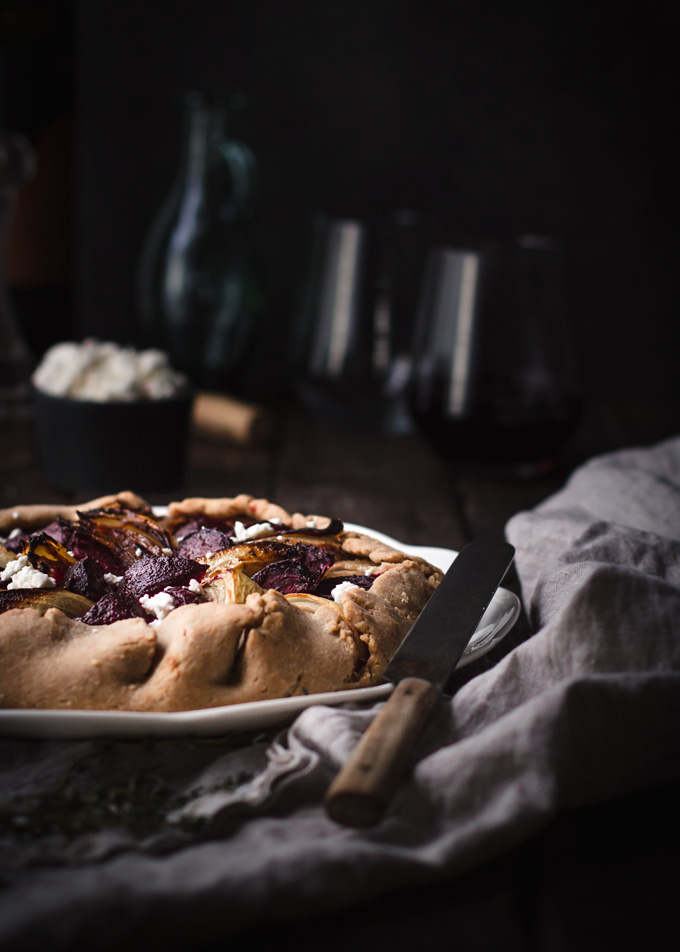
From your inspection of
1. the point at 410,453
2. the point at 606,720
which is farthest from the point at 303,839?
the point at 410,453

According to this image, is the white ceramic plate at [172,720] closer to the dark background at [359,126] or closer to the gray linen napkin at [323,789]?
the gray linen napkin at [323,789]

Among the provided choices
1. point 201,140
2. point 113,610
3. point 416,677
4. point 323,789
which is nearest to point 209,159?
point 201,140

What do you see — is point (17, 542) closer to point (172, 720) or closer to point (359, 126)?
point (172, 720)

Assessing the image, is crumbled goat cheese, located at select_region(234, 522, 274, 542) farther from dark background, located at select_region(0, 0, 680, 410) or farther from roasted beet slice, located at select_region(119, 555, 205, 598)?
dark background, located at select_region(0, 0, 680, 410)

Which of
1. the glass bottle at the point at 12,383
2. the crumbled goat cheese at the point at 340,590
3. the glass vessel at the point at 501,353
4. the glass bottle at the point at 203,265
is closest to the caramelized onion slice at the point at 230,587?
the crumbled goat cheese at the point at 340,590

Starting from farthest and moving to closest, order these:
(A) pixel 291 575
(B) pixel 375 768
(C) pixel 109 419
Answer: (C) pixel 109 419
(A) pixel 291 575
(B) pixel 375 768

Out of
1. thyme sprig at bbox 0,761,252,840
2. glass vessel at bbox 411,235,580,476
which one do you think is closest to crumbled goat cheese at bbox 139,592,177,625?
thyme sprig at bbox 0,761,252,840

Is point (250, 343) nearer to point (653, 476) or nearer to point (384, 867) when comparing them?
point (653, 476)
